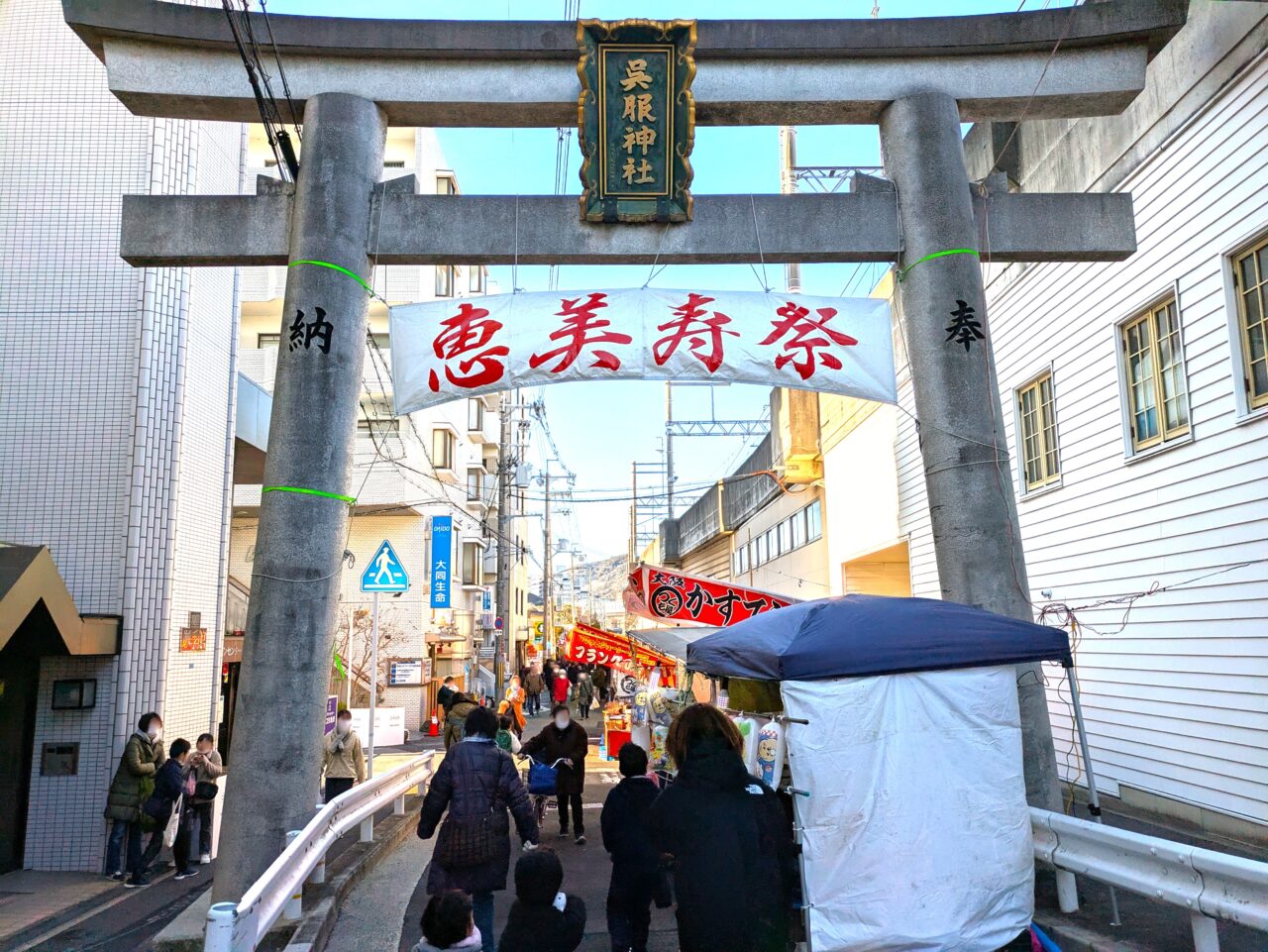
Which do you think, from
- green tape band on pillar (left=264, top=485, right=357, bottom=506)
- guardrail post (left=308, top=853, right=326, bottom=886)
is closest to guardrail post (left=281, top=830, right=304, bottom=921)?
guardrail post (left=308, top=853, right=326, bottom=886)

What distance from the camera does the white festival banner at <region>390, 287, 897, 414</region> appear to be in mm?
8961

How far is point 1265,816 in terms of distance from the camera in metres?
9.15

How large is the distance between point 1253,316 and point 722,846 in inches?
311

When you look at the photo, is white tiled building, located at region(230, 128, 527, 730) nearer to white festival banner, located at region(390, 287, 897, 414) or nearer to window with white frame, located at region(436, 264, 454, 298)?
window with white frame, located at region(436, 264, 454, 298)

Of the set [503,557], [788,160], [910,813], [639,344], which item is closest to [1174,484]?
[639,344]

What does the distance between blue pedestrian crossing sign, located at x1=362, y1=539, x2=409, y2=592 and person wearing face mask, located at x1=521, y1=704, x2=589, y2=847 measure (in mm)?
3253

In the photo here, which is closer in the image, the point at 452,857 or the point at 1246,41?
the point at 452,857

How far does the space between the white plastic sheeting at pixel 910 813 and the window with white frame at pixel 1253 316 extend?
203 inches

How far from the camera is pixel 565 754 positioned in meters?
11.2

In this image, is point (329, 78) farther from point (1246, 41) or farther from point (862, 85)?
point (1246, 41)

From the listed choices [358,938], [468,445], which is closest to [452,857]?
[358,938]

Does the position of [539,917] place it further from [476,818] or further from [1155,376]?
[1155,376]

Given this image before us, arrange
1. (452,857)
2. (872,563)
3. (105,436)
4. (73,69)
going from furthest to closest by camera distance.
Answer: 1. (872,563)
2. (73,69)
3. (105,436)
4. (452,857)

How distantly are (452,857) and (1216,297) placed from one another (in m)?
9.02
